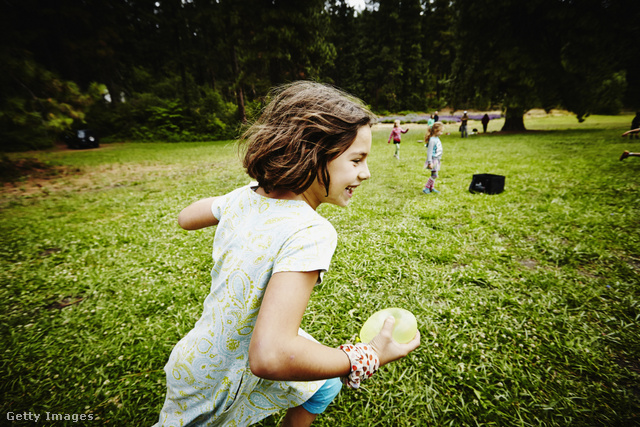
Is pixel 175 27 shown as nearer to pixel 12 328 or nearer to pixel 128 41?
pixel 128 41

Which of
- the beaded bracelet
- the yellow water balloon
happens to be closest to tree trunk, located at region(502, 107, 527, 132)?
the yellow water balloon

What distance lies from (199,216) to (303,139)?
81 centimetres

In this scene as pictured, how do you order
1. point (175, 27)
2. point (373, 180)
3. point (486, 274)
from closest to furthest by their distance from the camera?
point (486, 274), point (373, 180), point (175, 27)

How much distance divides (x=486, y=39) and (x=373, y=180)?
69.9ft

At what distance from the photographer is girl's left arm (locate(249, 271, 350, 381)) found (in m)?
0.79

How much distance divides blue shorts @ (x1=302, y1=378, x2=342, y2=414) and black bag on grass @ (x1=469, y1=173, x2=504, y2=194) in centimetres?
743

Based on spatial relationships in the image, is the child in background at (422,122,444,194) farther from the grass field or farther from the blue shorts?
the blue shorts

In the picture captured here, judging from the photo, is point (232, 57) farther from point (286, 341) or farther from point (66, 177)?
point (286, 341)

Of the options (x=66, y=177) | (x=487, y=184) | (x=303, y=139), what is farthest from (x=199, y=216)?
(x=66, y=177)

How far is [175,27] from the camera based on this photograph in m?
34.2

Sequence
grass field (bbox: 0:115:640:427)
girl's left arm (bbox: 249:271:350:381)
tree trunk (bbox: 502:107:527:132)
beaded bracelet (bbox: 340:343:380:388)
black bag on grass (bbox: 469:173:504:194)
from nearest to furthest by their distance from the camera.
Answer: girl's left arm (bbox: 249:271:350:381) < beaded bracelet (bbox: 340:343:380:388) < grass field (bbox: 0:115:640:427) < black bag on grass (bbox: 469:173:504:194) < tree trunk (bbox: 502:107:527:132)

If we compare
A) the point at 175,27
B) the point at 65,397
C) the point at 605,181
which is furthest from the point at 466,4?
the point at 175,27

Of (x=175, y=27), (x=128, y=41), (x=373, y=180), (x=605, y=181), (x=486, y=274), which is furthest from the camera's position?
(x=175, y=27)

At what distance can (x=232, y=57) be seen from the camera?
28.6 meters
